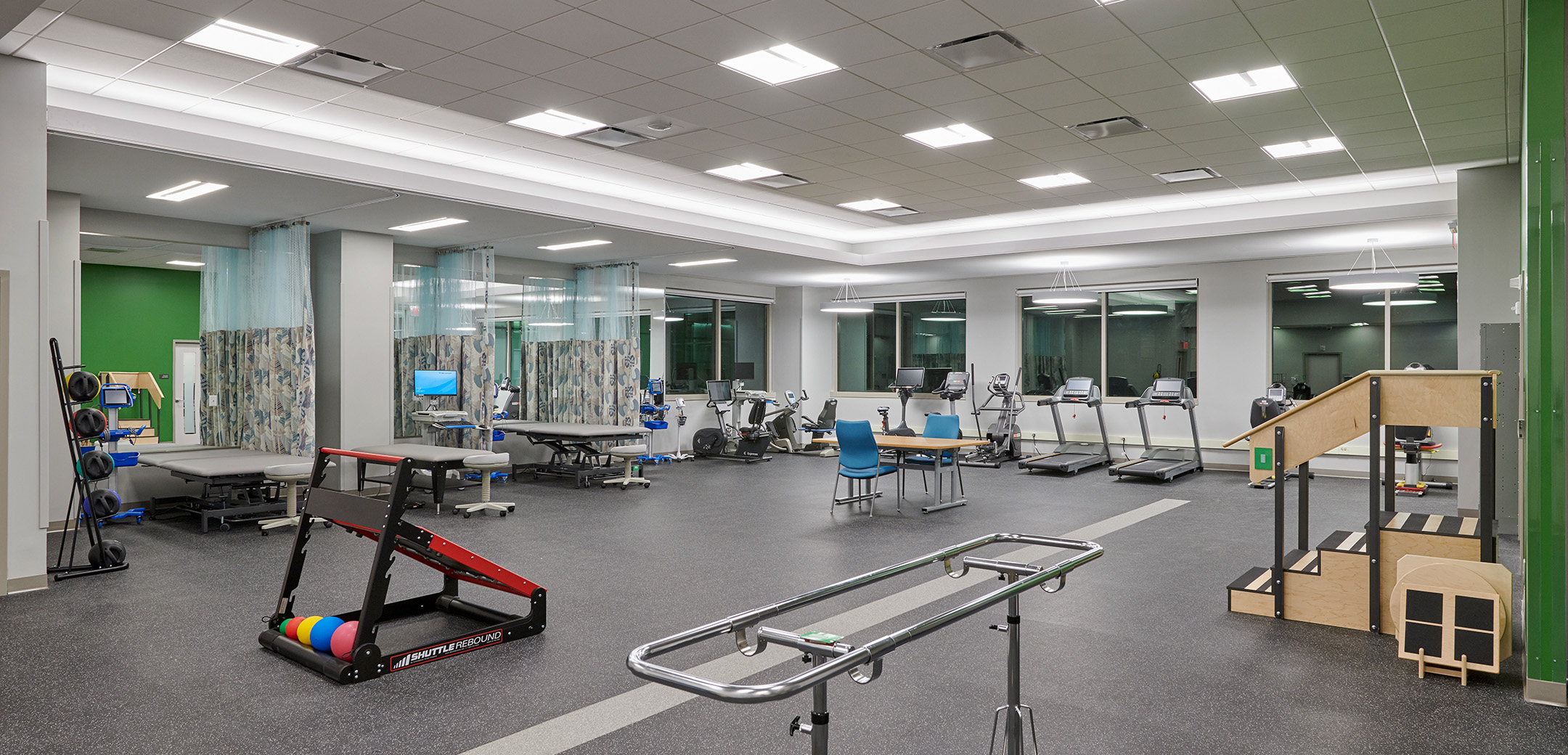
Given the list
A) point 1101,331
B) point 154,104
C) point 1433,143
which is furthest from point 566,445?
point 1433,143

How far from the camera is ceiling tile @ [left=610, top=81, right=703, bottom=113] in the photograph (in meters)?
5.68

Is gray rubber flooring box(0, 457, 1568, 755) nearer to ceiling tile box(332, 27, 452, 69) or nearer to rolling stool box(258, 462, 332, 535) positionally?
rolling stool box(258, 462, 332, 535)

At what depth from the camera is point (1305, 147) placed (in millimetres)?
7102

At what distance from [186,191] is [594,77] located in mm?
3972

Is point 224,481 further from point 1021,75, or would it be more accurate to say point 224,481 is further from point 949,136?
point 1021,75

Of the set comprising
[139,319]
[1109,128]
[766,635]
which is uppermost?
[1109,128]

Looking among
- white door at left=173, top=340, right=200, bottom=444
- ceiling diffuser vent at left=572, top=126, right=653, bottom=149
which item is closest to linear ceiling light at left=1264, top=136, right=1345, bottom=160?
ceiling diffuser vent at left=572, top=126, right=653, bottom=149

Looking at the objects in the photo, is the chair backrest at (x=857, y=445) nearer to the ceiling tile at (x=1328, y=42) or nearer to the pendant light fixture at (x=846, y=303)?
the ceiling tile at (x=1328, y=42)

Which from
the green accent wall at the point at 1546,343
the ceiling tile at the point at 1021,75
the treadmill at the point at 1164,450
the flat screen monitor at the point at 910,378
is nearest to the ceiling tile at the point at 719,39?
the ceiling tile at the point at 1021,75

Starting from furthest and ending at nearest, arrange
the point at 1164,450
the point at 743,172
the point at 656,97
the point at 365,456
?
the point at 1164,450 → the point at 743,172 → the point at 656,97 → the point at 365,456

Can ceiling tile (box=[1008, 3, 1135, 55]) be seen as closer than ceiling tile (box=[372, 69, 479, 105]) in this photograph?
Yes

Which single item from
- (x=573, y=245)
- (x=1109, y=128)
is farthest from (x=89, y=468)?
(x=1109, y=128)

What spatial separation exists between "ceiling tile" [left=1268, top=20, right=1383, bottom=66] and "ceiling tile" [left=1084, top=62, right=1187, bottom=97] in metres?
0.58

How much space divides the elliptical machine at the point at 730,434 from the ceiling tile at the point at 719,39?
8.19m
